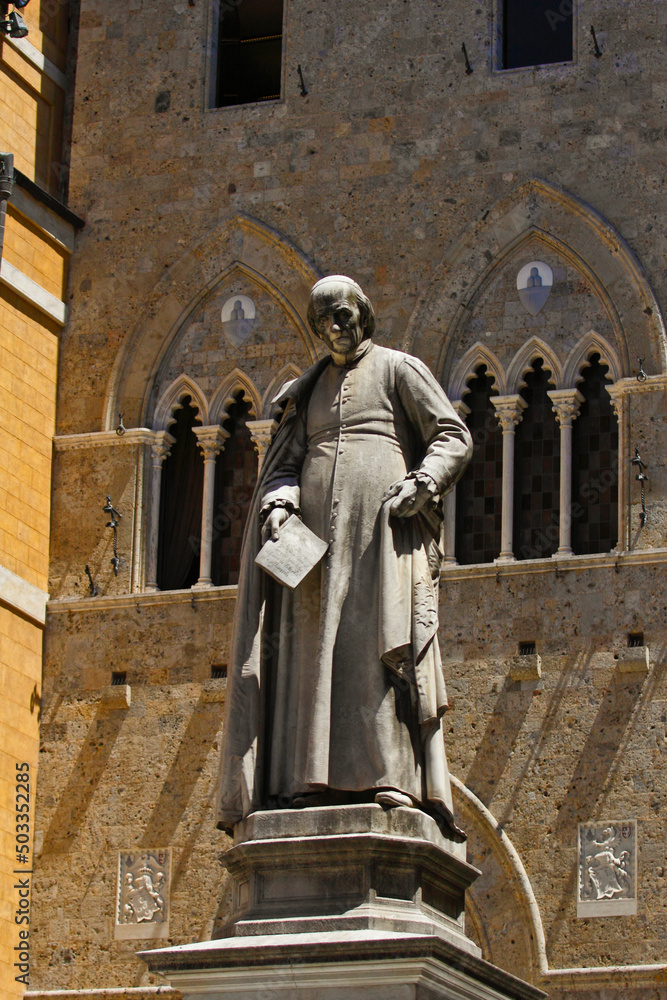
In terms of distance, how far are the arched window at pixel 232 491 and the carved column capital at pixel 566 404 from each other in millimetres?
2588

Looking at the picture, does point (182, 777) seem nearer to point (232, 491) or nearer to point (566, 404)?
point (232, 491)

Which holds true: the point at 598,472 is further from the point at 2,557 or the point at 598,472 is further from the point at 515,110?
the point at 2,557

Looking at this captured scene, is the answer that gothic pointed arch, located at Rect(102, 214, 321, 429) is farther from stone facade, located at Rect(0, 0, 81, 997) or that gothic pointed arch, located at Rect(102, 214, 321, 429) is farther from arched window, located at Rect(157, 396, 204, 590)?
stone facade, located at Rect(0, 0, 81, 997)

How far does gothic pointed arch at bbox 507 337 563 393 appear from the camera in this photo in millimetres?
16953

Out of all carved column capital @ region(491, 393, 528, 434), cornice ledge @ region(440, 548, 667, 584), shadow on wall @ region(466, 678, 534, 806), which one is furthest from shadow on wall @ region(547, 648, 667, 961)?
carved column capital @ region(491, 393, 528, 434)

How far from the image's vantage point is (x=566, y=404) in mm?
16828

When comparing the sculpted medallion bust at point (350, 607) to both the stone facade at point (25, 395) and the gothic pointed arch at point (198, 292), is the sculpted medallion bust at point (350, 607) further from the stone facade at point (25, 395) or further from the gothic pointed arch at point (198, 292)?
the gothic pointed arch at point (198, 292)

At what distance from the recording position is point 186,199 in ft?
60.7

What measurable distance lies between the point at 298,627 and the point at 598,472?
939cm

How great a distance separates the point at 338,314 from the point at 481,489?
9174mm

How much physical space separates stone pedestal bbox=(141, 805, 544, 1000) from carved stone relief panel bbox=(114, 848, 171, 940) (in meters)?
9.29

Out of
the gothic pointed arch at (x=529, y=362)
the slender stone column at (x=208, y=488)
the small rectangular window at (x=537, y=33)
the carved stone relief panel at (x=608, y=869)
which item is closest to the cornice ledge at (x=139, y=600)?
Result: the slender stone column at (x=208, y=488)

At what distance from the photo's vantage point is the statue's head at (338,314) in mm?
7941

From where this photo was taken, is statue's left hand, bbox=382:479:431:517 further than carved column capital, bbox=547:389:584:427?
No
